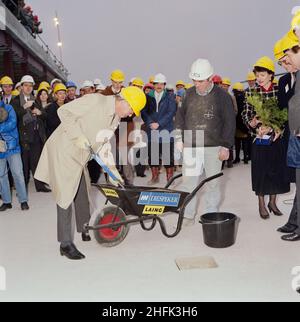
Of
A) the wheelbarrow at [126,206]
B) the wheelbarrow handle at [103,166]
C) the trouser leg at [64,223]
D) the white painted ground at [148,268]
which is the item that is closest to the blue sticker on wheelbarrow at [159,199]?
the wheelbarrow at [126,206]

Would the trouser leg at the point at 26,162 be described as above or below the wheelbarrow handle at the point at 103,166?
below

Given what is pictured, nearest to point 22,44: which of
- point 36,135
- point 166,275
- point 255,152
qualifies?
point 36,135

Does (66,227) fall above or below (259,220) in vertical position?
above

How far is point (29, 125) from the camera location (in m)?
7.24

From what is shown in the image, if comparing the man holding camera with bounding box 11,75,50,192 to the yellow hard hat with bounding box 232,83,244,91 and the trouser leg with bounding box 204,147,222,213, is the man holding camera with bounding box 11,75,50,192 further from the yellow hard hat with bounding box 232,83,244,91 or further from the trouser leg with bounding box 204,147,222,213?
the yellow hard hat with bounding box 232,83,244,91

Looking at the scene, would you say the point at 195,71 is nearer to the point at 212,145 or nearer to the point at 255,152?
the point at 212,145

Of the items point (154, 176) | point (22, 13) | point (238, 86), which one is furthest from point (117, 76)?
point (22, 13)

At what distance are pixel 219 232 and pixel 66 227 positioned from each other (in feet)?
4.71

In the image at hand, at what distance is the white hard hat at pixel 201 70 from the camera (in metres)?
4.47

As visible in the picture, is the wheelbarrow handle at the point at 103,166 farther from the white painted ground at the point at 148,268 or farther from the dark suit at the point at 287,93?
the dark suit at the point at 287,93

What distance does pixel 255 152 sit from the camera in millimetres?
5184

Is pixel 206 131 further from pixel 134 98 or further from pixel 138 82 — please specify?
pixel 138 82

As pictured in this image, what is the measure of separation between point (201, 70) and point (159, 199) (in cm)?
140

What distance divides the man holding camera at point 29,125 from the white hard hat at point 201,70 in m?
3.49
